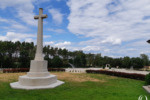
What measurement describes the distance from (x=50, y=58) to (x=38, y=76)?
35170mm

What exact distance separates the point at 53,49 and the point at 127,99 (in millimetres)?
47799

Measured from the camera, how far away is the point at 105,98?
6.23m

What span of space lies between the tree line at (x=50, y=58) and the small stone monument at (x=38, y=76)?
88.7ft

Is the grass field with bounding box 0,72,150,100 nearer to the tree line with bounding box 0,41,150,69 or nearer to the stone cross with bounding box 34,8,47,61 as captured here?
the stone cross with bounding box 34,8,47,61

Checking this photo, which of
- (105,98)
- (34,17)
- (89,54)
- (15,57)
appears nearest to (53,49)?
(15,57)

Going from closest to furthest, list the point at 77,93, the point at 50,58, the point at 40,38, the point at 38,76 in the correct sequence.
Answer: the point at 77,93 → the point at 38,76 → the point at 40,38 → the point at 50,58

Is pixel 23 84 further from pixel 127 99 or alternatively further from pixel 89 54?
pixel 89 54

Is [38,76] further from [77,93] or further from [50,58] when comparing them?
[50,58]

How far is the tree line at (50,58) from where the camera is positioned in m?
36.3

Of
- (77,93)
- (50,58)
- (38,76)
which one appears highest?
(50,58)

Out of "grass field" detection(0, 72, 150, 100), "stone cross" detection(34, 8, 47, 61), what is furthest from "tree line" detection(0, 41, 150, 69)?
"grass field" detection(0, 72, 150, 100)

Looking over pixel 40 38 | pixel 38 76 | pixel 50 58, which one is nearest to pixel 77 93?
pixel 38 76

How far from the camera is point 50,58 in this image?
44.7 metres

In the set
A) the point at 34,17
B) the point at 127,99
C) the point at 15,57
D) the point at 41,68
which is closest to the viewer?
the point at 127,99
